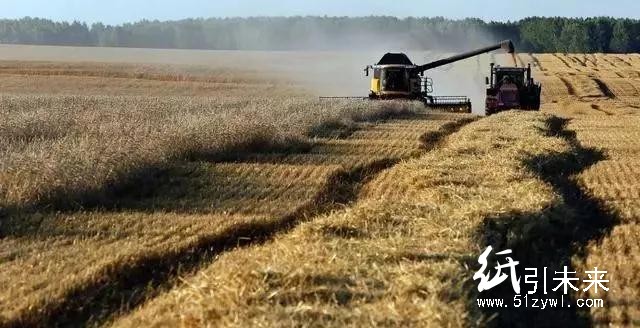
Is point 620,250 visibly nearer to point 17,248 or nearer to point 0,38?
point 17,248

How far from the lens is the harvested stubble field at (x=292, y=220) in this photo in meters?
5.91

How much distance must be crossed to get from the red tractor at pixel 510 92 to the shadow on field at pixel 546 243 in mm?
17132

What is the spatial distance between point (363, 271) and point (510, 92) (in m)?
24.6

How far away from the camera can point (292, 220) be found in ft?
31.6

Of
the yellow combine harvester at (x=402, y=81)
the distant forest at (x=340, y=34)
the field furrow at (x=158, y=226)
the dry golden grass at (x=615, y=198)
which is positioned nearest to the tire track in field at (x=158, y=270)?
the field furrow at (x=158, y=226)

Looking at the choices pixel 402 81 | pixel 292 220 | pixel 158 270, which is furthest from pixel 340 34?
pixel 158 270

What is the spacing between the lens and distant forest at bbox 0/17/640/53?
8475cm

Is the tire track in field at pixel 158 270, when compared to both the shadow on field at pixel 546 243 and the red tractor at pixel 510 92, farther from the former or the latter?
the red tractor at pixel 510 92

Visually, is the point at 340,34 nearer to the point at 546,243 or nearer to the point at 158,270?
the point at 546,243

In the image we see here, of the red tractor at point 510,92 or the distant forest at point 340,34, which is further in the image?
the distant forest at point 340,34

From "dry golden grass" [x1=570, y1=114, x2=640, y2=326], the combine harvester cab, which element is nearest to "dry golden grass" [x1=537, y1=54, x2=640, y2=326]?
"dry golden grass" [x1=570, y1=114, x2=640, y2=326]

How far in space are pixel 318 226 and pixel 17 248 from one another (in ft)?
8.93

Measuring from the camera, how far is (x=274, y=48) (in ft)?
335

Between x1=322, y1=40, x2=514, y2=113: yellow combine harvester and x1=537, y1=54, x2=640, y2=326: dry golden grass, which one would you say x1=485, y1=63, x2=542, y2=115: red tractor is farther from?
x1=537, y1=54, x2=640, y2=326: dry golden grass
